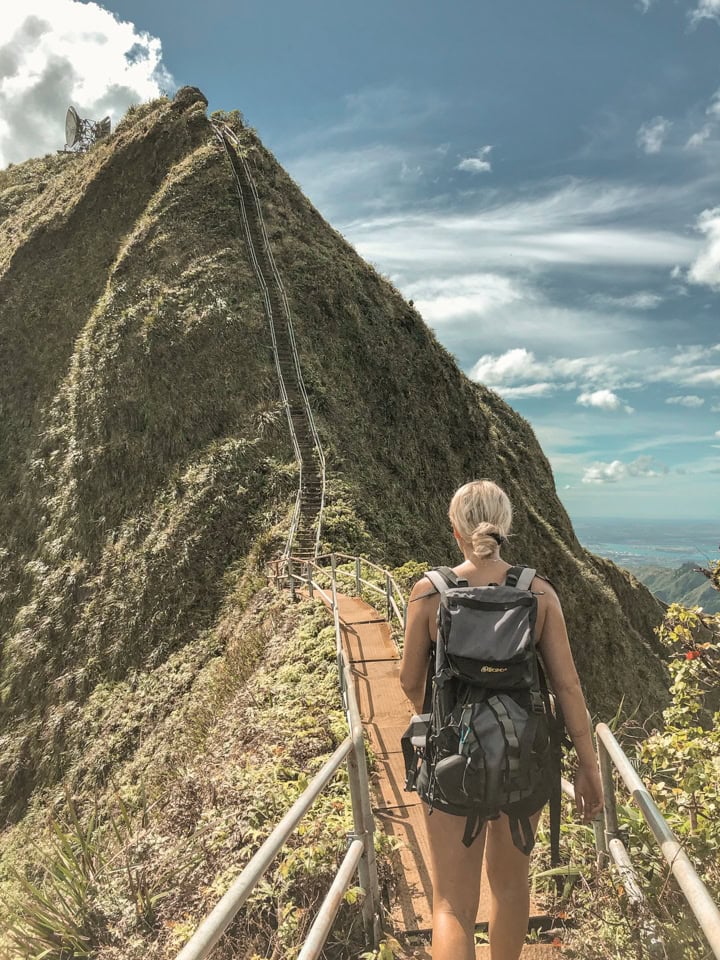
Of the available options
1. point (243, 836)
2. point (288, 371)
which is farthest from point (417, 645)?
point (288, 371)

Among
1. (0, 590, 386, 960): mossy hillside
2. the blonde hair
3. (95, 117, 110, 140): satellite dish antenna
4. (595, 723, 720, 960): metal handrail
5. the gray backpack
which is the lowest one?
(0, 590, 386, 960): mossy hillside

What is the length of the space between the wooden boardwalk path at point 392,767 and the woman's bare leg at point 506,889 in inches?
39.9

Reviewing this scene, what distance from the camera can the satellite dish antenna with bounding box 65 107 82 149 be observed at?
1781 inches

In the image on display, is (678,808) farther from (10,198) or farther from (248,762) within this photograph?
(10,198)

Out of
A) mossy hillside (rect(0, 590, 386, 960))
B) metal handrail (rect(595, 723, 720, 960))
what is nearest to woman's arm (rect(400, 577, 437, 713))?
metal handrail (rect(595, 723, 720, 960))

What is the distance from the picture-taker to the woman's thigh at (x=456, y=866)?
2.95m

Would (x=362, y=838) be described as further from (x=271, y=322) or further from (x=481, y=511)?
(x=271, y=322)

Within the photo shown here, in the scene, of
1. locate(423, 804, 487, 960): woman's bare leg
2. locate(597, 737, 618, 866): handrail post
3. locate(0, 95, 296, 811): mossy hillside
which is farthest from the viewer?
locate(0, 95, 296, 811): mossy hillside

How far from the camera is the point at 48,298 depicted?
30.3 m

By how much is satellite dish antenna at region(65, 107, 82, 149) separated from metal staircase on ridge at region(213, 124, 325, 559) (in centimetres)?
1823

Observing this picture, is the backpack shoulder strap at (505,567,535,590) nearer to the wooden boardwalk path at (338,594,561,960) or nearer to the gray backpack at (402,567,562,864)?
the gray backpack at (402,567,562,864)

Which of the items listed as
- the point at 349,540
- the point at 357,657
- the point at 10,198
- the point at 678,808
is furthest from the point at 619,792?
the point at 10,198

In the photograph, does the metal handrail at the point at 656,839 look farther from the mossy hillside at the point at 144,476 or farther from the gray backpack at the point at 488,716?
the mossy hillside at the point at 144,476

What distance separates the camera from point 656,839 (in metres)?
2.72
